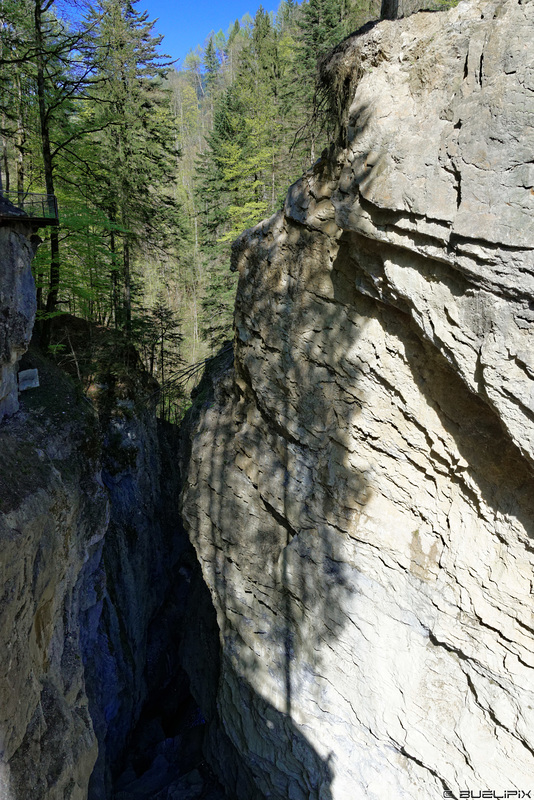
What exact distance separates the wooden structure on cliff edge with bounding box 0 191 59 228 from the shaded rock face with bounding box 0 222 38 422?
200mm

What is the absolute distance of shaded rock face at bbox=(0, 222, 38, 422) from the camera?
7.25m

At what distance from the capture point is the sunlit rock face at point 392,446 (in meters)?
4.24

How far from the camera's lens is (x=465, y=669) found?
5621mm

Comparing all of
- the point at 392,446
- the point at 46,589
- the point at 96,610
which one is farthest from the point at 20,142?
the point at 392,446

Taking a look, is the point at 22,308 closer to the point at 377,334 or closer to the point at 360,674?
the point at 377,334

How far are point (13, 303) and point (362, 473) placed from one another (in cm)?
624

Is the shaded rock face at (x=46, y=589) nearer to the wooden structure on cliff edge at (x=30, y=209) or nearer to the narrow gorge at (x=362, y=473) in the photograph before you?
the narrow gorge at (x=362, y=473)

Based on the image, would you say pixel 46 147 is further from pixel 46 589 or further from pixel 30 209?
pixel 46 589

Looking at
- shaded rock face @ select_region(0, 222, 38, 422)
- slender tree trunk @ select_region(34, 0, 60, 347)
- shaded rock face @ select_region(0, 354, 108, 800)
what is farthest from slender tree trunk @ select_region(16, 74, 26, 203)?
shaded rock face @ select_region(0, 354, 108, 800)

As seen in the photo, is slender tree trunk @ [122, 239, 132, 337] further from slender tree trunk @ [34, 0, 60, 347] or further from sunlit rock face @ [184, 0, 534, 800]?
sunlit rock face @ [184, 0, 534, 800]

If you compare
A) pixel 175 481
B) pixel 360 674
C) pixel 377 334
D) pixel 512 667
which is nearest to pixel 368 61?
pixel 377 334

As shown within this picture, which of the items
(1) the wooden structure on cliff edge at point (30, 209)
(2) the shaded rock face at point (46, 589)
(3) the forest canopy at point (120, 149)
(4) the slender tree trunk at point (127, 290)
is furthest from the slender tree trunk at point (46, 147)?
(2) the shaded rock face at point (46, 589)

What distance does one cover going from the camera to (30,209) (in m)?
8.56

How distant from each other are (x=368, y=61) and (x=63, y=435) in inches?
304
